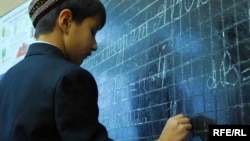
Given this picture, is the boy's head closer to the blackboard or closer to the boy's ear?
the boy's ear

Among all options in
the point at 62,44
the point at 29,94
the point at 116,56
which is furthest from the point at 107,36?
the point at 29,94

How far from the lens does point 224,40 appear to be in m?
0.98

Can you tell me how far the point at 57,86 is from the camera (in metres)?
0.79

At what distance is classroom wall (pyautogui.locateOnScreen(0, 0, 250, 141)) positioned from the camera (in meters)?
0.94

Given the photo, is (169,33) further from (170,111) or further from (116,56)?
(116,56)

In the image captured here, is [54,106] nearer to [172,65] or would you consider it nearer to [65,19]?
[65,19]

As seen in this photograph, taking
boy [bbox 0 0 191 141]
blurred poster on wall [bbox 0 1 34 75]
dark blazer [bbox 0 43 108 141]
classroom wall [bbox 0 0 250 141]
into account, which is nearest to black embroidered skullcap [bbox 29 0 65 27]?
boy [bbox 0 0 191 141]

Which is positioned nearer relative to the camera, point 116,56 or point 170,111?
point 170,111

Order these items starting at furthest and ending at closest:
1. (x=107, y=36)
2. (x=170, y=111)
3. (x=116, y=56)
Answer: (x=107, y=36) < (x=116, y=56) < (x=170, y=111)

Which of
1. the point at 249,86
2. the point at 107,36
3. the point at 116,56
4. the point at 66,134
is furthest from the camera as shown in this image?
the point at 107,36

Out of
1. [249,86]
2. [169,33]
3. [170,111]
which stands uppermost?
[169,33]

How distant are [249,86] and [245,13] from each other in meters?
0.18

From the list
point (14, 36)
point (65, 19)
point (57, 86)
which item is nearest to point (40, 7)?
point (65, 19)

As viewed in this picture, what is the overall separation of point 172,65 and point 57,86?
1.52 feet
